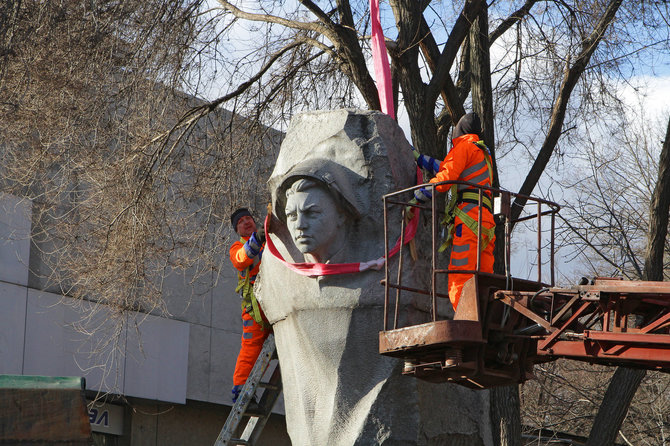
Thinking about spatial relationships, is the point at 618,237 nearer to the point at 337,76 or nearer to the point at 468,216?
the point at 337,76

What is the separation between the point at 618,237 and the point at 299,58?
5.62 metres

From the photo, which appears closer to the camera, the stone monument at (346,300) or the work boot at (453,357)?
the work boot at (453,357)

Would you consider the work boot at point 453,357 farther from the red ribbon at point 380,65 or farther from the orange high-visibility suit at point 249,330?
the orange high-visibility suit at point 249,330

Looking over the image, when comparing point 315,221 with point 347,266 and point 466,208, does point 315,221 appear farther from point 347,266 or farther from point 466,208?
point 466,208

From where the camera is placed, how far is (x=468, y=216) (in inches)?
273

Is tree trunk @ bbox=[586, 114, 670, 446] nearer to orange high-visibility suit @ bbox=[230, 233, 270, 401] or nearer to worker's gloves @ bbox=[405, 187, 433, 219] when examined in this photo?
orange high-visibility suit @ bbox=[230, 233, 270, 401]

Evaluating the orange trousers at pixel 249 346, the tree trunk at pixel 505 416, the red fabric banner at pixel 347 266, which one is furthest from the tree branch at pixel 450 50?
the red fabric banner at pixel 347 266

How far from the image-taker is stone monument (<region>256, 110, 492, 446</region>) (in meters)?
7.25

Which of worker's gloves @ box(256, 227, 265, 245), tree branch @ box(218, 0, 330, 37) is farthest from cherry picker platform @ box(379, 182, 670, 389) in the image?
tree branch @ box(218, 0, 330, 37)

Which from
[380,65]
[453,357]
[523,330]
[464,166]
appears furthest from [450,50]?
[453,357]

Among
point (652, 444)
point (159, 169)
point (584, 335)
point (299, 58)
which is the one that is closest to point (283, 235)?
point (584, 335)

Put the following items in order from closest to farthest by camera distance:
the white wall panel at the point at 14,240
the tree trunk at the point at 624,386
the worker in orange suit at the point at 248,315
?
the worker in orange suit at the point at 248,315, the tree trunk at the point at 624,386, the white wall panel at the point at 14,240

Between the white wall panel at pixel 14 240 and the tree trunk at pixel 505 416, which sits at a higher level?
the white wall panel at pixel 14 240

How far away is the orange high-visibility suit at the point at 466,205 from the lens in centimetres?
688
